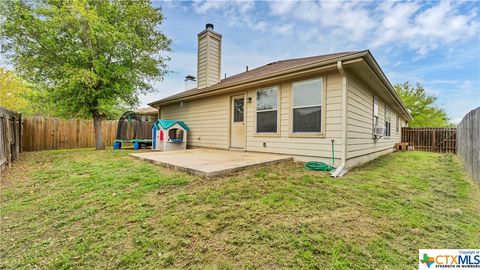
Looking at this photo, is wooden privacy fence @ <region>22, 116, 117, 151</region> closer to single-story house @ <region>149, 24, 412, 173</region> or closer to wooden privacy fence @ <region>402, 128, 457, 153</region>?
single-story house @ <region>149, 24, 412, 173</region>

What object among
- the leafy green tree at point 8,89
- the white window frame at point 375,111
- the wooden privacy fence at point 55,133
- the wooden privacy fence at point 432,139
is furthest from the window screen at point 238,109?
the leafy green tree at point 8,89

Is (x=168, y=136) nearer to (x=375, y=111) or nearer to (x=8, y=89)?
(x=375, y=111)

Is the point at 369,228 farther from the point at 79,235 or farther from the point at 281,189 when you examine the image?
the point at 79,235

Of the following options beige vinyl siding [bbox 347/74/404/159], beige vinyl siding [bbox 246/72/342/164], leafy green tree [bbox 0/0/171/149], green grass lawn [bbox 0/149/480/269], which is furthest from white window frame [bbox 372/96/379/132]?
leafy green tree [bbox 0/0/171/149]

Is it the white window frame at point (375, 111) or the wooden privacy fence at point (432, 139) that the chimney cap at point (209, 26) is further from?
the wooden privacy fence at point (432, 139)

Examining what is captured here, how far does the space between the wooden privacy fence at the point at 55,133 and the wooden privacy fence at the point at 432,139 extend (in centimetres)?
1894

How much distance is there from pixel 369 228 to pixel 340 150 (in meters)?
2.66

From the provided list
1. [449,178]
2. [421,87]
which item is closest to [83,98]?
[449,178]

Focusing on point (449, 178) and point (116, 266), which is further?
point (449, 178)

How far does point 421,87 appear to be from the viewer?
18906 mm

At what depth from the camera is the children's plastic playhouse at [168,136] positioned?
8.06 m

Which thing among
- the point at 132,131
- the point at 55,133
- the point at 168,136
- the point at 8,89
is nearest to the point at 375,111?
the point at 168,136

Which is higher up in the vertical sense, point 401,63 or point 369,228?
point 401,63

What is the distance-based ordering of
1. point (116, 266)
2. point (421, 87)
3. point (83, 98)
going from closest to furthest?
point (116, 266), point (83, 98), point (421, 87)
